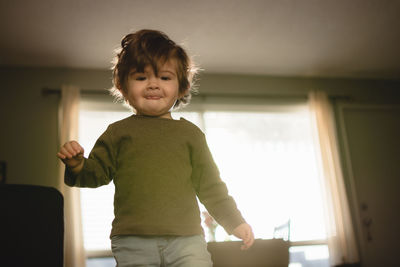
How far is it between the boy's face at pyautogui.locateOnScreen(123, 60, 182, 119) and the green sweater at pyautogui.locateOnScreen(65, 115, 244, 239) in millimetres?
35

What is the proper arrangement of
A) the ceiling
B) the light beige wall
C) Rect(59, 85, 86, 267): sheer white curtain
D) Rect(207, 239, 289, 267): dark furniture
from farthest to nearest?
1. the light beige wall
2. Rect(59, 85, 86, 267): sheer white curtain
3. the ceiling
4. Rect(207, 239, 289, 267): dark furniture

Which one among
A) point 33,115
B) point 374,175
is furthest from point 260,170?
point 33,115

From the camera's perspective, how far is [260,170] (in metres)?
4.19

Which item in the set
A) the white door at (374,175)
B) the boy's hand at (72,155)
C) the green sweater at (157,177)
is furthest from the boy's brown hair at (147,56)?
the white door at (374,175)

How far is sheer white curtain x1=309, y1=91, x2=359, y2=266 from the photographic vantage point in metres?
4.06

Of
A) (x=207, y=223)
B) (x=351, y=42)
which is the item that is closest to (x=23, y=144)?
(x=207, y=223)

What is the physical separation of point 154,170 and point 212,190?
175 mm

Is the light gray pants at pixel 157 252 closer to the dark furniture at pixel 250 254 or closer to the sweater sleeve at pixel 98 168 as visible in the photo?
the sweater sleeve at pixel 98 168

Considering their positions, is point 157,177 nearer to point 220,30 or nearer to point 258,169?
point 220,30

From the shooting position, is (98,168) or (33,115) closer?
(98,168)

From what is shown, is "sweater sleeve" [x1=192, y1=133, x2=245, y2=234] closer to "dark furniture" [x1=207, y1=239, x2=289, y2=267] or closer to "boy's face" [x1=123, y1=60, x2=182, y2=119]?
"boy's face" [x1=123, y1=60, x2=182, y2=119]

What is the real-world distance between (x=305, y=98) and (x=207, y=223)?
2.36m

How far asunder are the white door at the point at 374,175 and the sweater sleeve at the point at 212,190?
3.74 m

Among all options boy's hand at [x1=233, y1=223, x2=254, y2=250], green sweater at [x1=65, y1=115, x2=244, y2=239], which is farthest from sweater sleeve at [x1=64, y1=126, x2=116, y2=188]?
boy's hand at [x1=233, y1=223, x2=254, y2=250]
